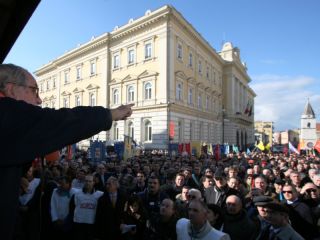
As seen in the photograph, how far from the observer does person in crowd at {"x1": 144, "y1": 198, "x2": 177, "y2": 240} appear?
4.87 meters

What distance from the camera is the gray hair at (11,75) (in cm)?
A: 137

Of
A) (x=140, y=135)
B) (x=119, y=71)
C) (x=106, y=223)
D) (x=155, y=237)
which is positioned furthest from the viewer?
(x=119, y=71)

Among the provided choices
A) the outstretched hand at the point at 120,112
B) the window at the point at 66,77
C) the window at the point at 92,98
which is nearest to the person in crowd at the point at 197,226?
the outstretched hand at the point at 120,112

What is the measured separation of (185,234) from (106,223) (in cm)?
202

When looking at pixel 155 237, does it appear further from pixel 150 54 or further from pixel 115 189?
pixel 150 54

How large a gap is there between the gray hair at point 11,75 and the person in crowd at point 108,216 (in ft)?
14.8

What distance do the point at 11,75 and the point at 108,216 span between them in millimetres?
4549

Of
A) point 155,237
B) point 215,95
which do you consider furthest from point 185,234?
point 215,95

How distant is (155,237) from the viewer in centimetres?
498

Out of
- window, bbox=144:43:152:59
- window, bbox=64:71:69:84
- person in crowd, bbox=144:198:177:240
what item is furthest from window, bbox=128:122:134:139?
person in crowd, bbox=144:198:177:240

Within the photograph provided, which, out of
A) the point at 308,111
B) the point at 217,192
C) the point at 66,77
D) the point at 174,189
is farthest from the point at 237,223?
the point at 308,111

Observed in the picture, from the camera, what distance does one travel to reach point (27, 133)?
1189mm

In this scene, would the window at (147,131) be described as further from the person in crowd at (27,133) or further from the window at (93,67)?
the person in crowd at (27,133)

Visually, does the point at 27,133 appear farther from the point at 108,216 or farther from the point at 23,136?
the point at 108,216
